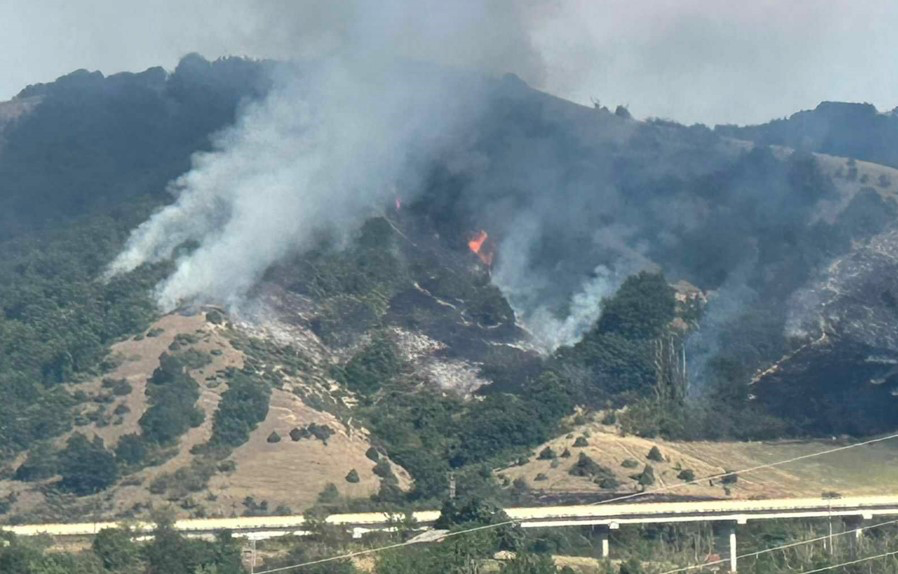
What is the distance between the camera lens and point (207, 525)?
123938mm

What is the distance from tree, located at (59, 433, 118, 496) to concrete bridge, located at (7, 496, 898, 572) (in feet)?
41.9

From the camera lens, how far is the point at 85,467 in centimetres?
14725

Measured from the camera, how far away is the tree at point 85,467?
479 ft

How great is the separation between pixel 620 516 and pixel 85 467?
162 ft

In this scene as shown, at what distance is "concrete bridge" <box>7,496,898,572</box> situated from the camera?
125 meters

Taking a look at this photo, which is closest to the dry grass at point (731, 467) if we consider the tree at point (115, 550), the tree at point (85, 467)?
the tree at point (85, 467)

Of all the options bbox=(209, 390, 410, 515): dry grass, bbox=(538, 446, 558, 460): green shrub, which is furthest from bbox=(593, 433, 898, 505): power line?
bbox=(209, 390, 410, 515): dry grass

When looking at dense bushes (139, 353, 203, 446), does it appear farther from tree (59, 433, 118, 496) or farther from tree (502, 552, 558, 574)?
tree (502, 552, 558, 574)

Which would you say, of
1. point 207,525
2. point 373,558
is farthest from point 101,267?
point 373,558

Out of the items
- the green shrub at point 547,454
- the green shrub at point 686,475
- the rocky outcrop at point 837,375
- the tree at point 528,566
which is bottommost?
the tree at point 528,566

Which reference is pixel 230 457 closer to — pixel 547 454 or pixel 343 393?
pixel 343 393

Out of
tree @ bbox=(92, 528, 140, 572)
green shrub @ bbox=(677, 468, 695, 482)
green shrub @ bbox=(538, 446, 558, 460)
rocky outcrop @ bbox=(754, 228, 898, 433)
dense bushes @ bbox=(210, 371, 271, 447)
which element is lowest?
tree @ bbox=(92, 528, 140, 572)

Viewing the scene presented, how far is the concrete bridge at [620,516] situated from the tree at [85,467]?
12.8 metres

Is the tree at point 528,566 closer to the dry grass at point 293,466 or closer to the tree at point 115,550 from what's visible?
the tree at point 115,550
